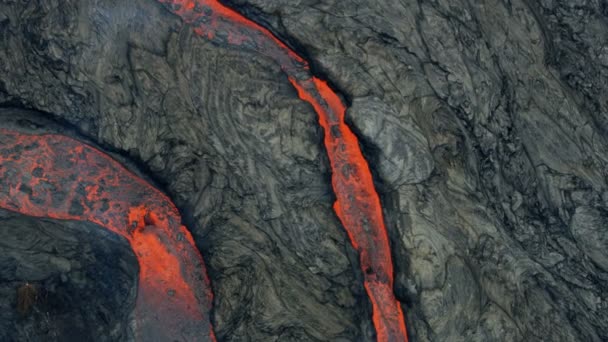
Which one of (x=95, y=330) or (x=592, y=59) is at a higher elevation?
(x=592, y=59)

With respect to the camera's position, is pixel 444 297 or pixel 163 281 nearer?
pixel 444 297

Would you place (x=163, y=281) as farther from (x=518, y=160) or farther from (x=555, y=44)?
(x=555, y=44)

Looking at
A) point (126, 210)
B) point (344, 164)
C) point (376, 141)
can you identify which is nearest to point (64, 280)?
point (126, 210)

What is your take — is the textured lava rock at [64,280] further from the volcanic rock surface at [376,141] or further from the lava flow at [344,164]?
the lava flow at [344,164]

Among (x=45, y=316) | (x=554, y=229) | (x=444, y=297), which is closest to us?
(x=444, y=297)

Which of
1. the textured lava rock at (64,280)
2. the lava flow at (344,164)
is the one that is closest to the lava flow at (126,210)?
the textured lava rock at (64,280)

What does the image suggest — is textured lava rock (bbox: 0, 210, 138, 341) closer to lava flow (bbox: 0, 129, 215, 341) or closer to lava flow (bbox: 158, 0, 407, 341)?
lava flow (bbox: 0, 129, 215, 341)

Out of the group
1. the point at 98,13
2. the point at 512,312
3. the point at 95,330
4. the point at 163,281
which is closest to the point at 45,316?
the point at 95,330
